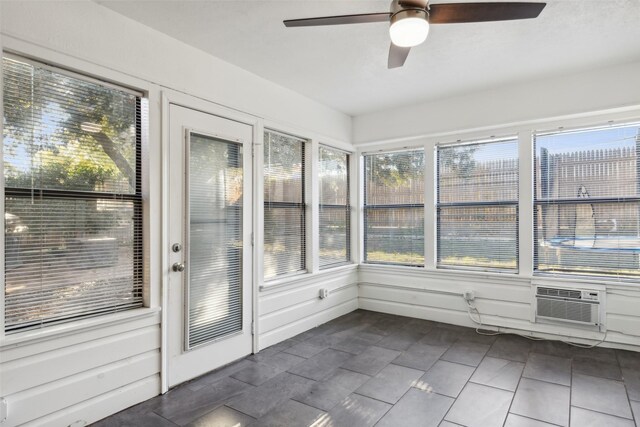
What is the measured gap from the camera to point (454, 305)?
4336 millimetres

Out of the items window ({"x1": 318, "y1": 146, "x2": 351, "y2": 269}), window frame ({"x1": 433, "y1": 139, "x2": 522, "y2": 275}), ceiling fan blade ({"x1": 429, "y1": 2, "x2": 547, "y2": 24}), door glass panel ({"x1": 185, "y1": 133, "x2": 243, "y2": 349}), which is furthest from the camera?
window ({"x1": 318, "y1": 146, "x2": 351, "y2": 269})

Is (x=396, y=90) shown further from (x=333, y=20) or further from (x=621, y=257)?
(x=621, y=257)

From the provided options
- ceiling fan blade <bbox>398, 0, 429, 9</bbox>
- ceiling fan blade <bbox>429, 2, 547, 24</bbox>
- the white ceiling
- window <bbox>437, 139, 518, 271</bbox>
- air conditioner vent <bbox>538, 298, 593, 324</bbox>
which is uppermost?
the white ceiling

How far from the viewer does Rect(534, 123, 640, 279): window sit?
3.49 m

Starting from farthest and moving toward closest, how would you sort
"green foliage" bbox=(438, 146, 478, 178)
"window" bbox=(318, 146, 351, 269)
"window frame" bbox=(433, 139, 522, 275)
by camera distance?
"window" bbox=(318, 146, 351, 269) → "green foliage" bbox=(438, 146, 478, 178) → "window frame" bbox=(433, 139, 522, 275)

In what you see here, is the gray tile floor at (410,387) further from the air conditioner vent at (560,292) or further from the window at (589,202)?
the window at (589,202)

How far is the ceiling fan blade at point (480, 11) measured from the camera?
1.84 metres

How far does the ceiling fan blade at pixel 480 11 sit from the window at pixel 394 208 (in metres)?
2.72

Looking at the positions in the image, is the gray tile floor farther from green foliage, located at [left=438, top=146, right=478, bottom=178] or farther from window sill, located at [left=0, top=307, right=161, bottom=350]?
green foliage, located at [left=438, top=146, right=478, bottom=178]

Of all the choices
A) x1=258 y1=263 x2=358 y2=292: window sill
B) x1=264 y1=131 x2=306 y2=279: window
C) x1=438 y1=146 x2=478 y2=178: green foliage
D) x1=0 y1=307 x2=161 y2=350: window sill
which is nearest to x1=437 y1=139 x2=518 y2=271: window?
x1=438 y1=146 x2=478 y2=178: green foliage

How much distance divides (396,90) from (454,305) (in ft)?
8.50

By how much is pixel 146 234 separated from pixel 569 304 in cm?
394

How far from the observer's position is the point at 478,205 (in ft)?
14.0

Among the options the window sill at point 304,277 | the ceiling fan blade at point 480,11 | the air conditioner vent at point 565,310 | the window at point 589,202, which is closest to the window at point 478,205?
the window at point 589,202
